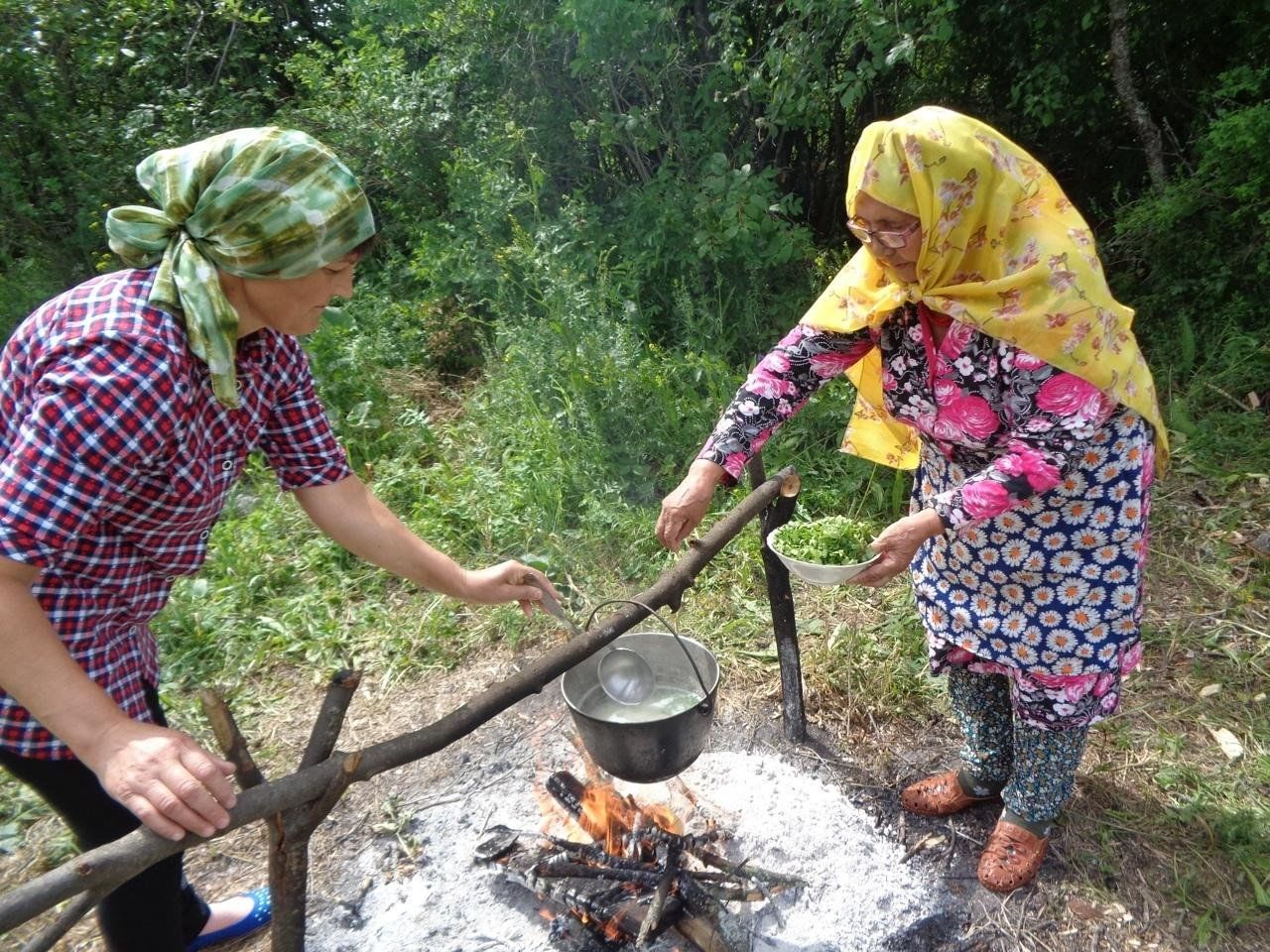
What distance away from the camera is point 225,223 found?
1504mm

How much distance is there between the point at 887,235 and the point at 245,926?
112 inches

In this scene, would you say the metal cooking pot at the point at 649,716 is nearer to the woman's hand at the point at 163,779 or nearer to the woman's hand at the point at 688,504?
the woman's hand at the point at 688,504

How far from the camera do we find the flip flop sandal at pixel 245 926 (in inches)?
105

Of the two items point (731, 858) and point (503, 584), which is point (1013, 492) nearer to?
point (503, 584)

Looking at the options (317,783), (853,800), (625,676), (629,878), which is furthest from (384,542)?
(853,800)

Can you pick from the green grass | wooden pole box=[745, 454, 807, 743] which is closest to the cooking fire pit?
wooden pole box=[745, 454, 807, 743]

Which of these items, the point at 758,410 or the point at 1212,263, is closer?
the point at 758,410

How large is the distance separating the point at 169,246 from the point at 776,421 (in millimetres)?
1651

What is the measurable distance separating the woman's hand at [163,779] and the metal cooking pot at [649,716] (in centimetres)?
107

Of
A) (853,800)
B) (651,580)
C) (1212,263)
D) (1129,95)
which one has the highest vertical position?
(1129,95)

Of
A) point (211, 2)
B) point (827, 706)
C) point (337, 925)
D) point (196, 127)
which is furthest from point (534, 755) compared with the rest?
point (211, 2)

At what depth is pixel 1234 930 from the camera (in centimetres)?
250

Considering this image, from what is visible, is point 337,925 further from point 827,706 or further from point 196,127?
point 196,127

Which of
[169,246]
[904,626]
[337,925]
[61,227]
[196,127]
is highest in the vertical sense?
[169,246]
